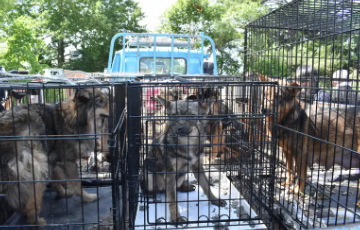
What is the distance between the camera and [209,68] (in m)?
9.08

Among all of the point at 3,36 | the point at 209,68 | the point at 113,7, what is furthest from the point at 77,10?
the point at 209,68

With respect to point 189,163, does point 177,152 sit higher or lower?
higher

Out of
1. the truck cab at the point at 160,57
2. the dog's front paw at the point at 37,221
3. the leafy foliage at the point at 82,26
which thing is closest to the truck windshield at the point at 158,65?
the truck cab at the point at 160,57

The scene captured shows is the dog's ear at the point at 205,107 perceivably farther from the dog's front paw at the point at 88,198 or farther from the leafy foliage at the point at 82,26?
the leafy foliage at the point at 82,26

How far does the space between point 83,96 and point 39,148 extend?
28.8 inches

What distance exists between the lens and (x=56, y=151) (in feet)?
11.7

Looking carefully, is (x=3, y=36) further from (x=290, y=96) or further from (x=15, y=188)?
(x=290, y=96)

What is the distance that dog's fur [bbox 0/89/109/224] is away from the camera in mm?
2748

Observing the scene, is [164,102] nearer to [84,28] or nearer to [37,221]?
[37,221]

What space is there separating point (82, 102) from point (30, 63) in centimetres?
614

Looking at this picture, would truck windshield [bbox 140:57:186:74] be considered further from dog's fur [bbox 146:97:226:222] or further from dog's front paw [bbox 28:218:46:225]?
dog's front paw [bbox 28:218:46:225]

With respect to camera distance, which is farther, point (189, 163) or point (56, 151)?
point (189, 163)

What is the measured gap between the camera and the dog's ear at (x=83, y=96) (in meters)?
3.27

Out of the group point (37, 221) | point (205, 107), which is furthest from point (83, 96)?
point (205, 107)
